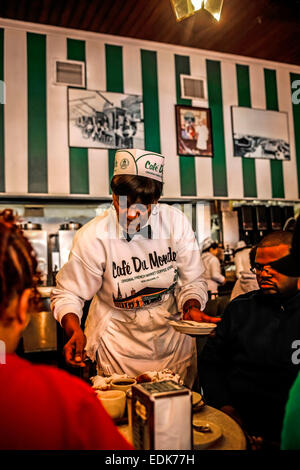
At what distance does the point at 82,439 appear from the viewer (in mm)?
699

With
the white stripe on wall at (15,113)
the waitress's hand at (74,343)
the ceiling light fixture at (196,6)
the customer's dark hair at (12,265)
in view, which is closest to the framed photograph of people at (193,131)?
the white stripe on wall at (15,113)

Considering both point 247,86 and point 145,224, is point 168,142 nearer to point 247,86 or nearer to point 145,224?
point 247,86

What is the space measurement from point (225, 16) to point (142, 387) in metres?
4.09

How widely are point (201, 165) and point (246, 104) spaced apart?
39.8 inches

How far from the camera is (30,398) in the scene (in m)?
0.69

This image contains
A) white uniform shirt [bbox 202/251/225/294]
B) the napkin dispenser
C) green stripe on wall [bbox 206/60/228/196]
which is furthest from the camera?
white uniform shirt [bbox 202/251/225/294]

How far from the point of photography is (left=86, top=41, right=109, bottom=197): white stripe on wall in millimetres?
4305

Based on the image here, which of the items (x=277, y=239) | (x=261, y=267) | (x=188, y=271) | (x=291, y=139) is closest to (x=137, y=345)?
(x=188, y=271)

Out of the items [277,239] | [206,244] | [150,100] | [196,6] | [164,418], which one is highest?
[150,100]

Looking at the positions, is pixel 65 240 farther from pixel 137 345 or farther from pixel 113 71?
pixel 137 345

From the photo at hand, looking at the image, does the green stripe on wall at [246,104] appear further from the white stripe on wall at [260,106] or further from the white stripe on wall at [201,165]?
the white stripe on wall at [201,165]

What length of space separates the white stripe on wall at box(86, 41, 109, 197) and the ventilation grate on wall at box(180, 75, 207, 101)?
958mm

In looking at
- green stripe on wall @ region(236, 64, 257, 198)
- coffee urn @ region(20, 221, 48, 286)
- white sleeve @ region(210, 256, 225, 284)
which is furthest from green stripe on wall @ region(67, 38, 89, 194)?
green stripe on wall @ region(236, 64, 257, 198)

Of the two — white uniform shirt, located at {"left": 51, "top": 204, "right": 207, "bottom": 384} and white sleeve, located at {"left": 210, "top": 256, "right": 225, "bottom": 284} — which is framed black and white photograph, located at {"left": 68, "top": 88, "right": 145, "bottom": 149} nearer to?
white sleeve, located at {"left": 210, "top": 256, "right": 225, "bottom": 284}
